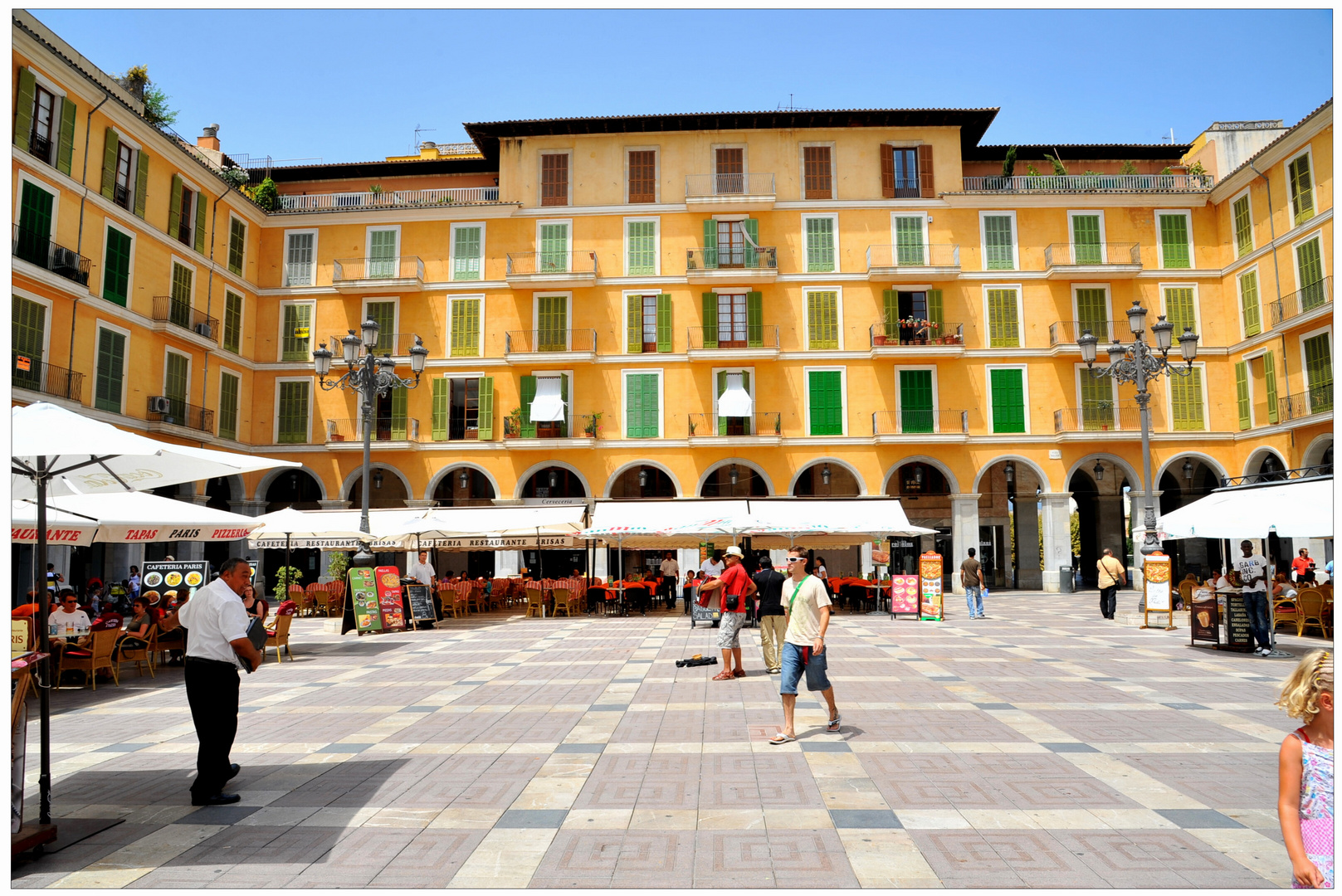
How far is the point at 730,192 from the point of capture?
3152 cm

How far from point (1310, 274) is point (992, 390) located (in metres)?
9.48

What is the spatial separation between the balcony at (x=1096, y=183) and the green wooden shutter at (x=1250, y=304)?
13.1 ft

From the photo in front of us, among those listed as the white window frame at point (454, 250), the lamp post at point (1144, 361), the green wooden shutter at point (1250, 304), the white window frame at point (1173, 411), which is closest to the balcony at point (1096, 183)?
the green wooden shutter at point (1250, 304)

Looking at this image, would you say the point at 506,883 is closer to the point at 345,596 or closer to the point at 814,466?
the point at 345,596

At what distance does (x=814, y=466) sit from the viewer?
33.2m

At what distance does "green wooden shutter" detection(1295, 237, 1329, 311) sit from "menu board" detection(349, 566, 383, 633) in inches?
1047

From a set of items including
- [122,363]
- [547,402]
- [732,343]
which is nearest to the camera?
[122,363]

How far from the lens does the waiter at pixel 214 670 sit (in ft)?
18.5

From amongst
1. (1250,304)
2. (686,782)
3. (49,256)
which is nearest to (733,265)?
(1250,304)

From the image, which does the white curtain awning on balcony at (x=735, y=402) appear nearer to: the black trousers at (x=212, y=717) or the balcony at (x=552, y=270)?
the balcony at (x=552, y=270)

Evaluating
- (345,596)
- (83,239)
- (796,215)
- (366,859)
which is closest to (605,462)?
(796,215)

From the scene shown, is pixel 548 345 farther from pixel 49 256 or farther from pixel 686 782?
pixel 686 782

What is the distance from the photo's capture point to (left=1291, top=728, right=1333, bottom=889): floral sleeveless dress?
9.86 ft

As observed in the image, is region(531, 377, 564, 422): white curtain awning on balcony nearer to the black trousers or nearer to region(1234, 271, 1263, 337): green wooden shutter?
region(1234, 271, 1263, 337): green wooden shutter
